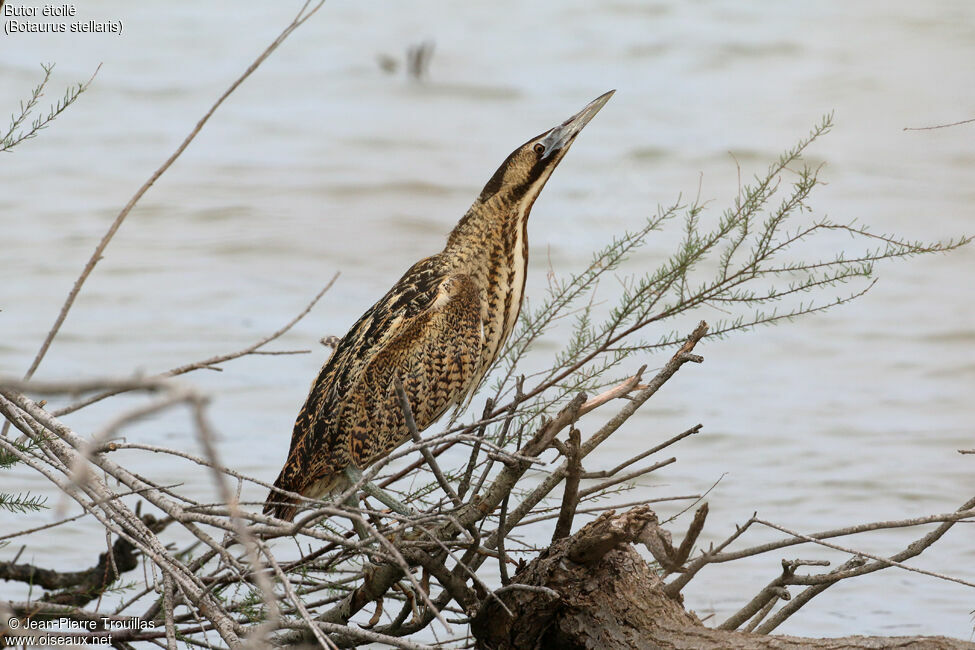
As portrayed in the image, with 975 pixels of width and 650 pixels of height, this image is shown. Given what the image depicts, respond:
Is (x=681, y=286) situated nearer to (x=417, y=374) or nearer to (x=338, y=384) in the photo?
(x=417, y=374)

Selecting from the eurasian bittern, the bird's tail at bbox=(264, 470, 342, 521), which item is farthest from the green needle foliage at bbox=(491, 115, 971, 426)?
the bird's tail at bbox=(264, 470, 342, 521)

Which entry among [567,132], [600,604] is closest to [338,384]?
[567,132]

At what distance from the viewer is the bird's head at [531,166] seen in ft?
16.9

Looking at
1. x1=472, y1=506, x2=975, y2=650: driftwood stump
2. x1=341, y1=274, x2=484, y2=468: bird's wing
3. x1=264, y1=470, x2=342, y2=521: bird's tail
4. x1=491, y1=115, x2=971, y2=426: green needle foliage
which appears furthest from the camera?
x1=341, y1=274, x2=484, y2=468: bird's wing

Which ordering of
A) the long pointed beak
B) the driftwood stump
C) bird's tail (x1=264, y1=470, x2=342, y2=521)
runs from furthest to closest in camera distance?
the long pointed beak < bird's tail (x1=264, y1=470, x2=342, y2=521) < the driftwood stump

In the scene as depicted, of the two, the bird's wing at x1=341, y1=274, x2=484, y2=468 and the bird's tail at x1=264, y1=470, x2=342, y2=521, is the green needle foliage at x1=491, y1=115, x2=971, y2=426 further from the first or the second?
the bird's tail at x1=264, y1=470, x2=342, y2=521

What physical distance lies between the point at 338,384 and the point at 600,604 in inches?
62.1

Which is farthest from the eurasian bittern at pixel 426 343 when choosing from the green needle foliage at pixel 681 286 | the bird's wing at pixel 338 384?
the green needle foliage at pixel 681 286

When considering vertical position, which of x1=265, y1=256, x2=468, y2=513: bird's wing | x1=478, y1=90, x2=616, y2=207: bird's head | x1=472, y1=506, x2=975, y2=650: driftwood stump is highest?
x1=478, y1=90, x2=616, y2=207: bird's head

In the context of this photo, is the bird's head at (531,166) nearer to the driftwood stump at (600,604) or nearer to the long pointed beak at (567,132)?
the long pointed beak at (567,132)

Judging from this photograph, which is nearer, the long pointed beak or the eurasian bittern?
the eurasian bittern

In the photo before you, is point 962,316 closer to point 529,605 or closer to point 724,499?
point 724,499

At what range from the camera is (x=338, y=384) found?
4.79m

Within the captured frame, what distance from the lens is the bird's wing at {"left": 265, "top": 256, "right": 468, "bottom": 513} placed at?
470 centimetres
